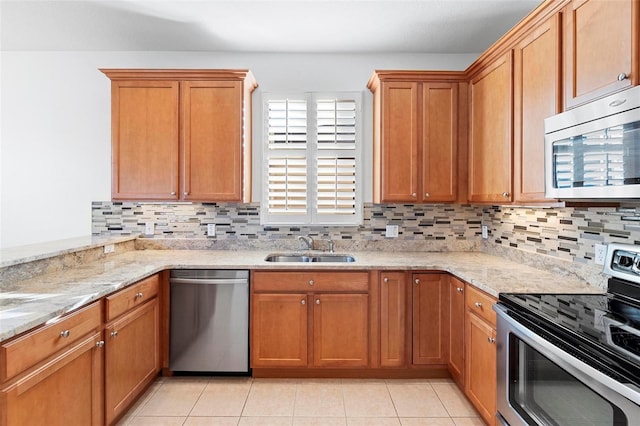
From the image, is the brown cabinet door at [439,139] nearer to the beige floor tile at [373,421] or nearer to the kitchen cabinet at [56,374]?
the beige floor tile at [373,421]

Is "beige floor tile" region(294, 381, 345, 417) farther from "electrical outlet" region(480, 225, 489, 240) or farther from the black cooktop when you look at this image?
"electrical outlet" region(480, 225, 489, 240)

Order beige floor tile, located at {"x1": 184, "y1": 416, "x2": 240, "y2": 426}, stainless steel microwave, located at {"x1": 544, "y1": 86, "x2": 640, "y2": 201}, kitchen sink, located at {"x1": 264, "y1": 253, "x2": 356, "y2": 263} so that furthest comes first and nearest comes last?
kitchen sink, located at {"x1": 264, "y1": 253, "x2": 356, "y2": 263} → beige floor tile, located at {"x1": 184, "y1": 416, "x2": 240, "y2": 426} → stainless steel microwave, located at {"x1": 544, "y1": 86, "x2": 640, "y2": 201}

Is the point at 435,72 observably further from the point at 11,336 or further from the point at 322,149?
→ the point at 11,336

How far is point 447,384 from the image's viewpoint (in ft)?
8.63

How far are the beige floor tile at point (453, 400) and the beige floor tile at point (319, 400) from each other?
68cm

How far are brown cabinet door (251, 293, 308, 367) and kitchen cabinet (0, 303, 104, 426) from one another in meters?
1.02

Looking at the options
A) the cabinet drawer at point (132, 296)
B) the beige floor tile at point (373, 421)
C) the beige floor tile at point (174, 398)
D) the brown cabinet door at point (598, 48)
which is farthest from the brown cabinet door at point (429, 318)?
the cabinet drawer at point (132, 296)

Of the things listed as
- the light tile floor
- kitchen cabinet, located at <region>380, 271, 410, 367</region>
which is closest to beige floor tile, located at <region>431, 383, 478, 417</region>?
the light tile floor

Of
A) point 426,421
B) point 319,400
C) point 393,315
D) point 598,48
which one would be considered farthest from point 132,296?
point 598,48

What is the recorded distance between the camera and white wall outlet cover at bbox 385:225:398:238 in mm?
3303

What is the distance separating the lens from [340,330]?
8.75 ft

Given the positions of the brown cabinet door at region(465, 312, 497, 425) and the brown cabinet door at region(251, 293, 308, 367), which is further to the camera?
the brown cabinet door at region(251, 293, 308, 367)

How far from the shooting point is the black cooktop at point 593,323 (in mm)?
1166

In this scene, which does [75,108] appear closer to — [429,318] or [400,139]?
[400,139]
